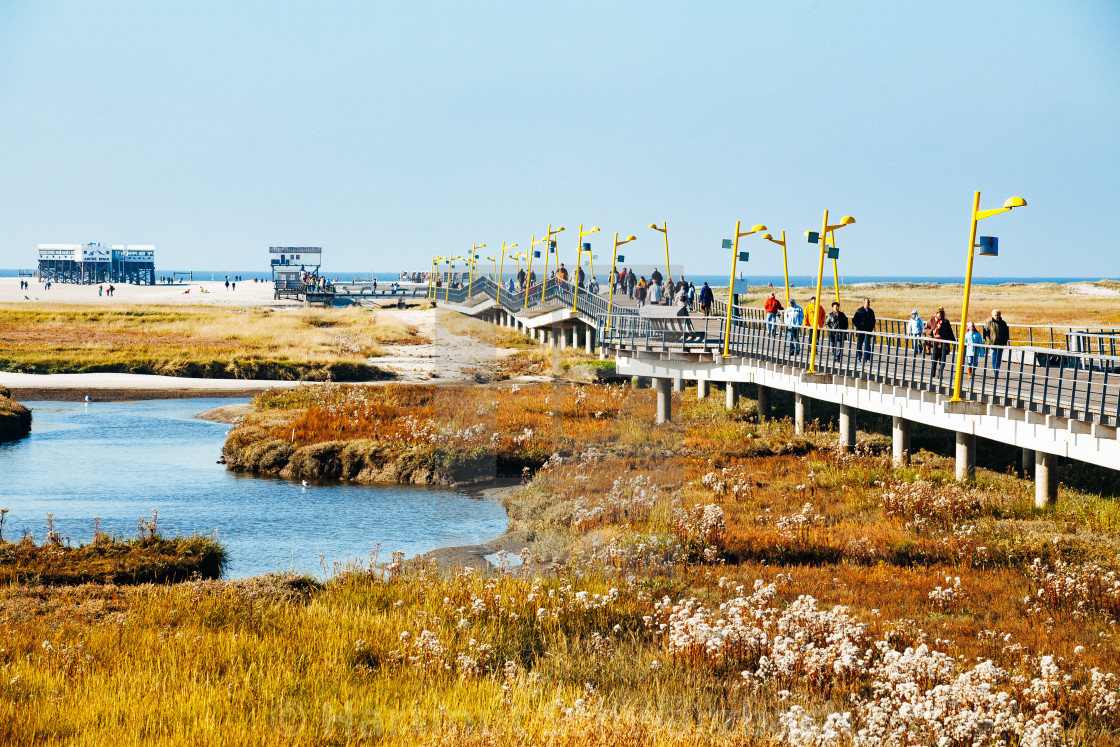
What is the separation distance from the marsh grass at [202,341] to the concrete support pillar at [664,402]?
21.8m

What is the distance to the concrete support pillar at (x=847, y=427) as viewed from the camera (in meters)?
25.6

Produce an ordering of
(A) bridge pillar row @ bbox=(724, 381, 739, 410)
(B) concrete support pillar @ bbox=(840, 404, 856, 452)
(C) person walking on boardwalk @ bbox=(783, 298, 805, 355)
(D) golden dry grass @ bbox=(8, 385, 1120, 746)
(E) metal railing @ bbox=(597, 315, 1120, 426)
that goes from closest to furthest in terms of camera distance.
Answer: (D) golden dry grass @ bbox=(8, 385, 1120, 746), (E) metal railing @ bbox=(597, 315, 1120, 426), (B) concrete support pillar @ bbox=(840, 404, 856, 452), (C) person walking on boardwalk @ bbox=(783, 298, 805, 355), (A) bridge pillar row @ bbox=(724, 381, 739, 410)

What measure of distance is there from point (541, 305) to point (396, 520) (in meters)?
35.3

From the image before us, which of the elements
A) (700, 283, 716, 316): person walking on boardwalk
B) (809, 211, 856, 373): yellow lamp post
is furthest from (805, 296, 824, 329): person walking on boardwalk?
(700, 283, 716, 316): person walking on boardwalk

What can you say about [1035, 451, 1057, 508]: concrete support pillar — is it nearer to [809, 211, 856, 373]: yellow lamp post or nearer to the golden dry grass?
the golden dry grass

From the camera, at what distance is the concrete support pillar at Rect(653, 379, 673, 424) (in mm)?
31531

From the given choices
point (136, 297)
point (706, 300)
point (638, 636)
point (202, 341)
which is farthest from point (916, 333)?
point (136, 297)

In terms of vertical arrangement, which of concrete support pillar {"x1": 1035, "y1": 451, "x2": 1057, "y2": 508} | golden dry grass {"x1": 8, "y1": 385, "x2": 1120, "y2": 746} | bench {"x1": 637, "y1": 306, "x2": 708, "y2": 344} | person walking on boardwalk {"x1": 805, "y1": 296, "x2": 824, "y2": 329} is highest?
person walking on boardwalk {"x1": 805, "y1": 296, "x2": 824, "y2": 329}

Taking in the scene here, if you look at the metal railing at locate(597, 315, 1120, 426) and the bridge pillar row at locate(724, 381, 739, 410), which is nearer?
the metal railing at locate(597, 315, 1120, 426)

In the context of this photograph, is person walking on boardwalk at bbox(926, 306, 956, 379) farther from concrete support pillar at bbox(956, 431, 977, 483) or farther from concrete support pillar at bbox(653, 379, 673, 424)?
concrete support pillar at bbox(653, 379, 673, 424)

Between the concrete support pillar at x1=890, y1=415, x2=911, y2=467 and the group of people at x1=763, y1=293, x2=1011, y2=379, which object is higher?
the group of people at x1=763, y1=293, x2=1011, y2=379

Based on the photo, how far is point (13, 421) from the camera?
33062mm

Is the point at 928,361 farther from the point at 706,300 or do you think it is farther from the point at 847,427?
the point at 706,300

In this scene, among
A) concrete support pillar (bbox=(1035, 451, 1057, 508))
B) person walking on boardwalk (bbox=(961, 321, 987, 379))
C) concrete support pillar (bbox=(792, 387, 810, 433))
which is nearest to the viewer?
concrete support pillar (bbox=(1035, 451, 1057, 508))
